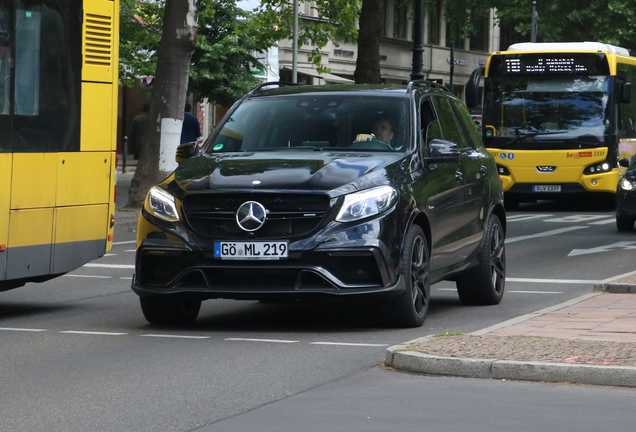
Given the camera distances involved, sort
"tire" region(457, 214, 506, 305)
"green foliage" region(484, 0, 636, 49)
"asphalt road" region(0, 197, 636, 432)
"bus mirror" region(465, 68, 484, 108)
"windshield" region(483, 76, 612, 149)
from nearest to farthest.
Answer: "asphalt road" region(0, 197, 636, 432) < "tire" region(457, 214, 506, 305) < "bus mirror" region(465, 68, 484, 108) < "windshield" region(483, 76, 612, 149) < "green foliage" region(484, 0, 636, 49)

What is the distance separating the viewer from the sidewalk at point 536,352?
699 cm

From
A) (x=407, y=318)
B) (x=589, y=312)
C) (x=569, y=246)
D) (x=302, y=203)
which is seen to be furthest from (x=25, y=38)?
(x=569, y=246)

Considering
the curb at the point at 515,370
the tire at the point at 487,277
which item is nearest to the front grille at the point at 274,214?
the curb at the point at 515,370

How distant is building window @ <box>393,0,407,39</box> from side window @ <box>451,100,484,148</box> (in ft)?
158

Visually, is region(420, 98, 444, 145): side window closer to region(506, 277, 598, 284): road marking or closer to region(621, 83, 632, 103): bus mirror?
region(506, 277, 598, 284): road marking

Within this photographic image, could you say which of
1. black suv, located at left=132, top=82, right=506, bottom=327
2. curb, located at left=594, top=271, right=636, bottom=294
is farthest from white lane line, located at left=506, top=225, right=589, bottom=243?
black suv, located at left=132, top=82, right=506, bottom=327

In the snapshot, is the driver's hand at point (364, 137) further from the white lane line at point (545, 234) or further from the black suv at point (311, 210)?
the white lane line at point (545, 234)

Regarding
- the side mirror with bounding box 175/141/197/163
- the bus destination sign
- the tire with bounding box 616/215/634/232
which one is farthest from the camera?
the bus destination sign

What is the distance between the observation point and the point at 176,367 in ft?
25.0

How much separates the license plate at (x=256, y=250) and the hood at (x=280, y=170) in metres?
0.38

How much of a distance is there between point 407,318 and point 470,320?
2.98 ft

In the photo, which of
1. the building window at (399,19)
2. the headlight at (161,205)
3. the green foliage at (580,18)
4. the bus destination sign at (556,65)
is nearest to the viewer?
the headlight at (161,205)

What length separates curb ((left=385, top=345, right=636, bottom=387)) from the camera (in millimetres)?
6886

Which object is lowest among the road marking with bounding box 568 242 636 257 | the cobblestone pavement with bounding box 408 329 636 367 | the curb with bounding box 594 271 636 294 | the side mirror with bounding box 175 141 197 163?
the cobblestone pavement with bounding box 408 329 636 367
